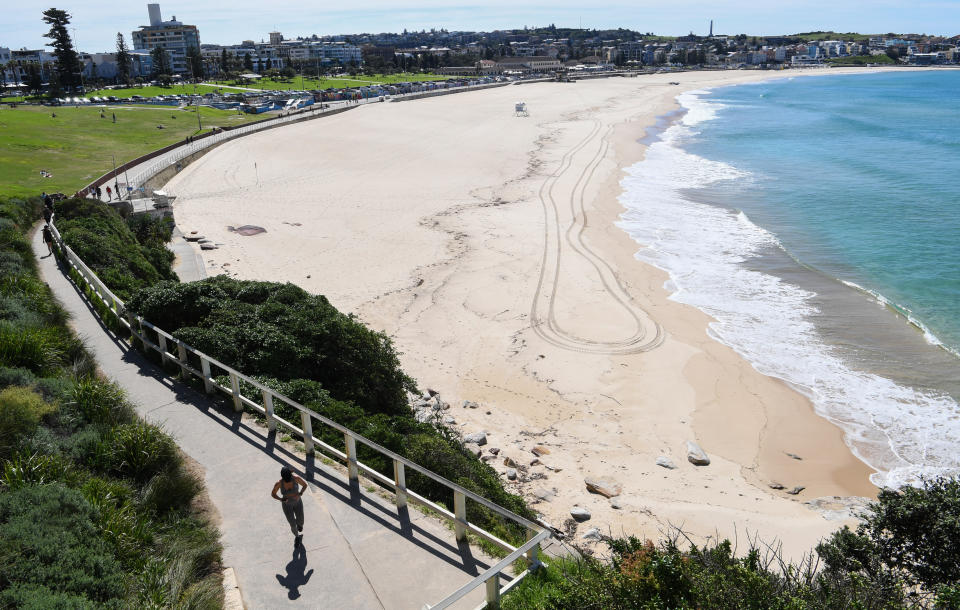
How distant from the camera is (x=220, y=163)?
4228 centimetres

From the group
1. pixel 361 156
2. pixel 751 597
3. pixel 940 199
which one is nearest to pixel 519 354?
pixel 751 597

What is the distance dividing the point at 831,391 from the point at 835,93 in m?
102

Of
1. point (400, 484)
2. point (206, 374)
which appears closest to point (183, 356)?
point (206, 374)

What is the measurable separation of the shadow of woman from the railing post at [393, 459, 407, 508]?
1.09 m

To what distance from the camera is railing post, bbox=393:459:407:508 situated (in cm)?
666

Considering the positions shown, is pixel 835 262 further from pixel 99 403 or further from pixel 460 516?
pixel 99 403

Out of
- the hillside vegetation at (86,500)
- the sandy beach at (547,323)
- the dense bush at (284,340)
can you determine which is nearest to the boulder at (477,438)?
the sandy beach at (547,323)

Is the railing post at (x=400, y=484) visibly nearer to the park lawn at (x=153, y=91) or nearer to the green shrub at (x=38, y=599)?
the green shrub at (x=38, y=599)

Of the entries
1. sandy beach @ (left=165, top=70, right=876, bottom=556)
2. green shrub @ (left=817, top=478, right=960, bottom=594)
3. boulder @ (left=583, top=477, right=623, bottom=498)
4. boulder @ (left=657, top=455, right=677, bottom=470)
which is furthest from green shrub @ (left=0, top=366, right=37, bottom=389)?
boulder @ (left=657, top=455, right=677, bottom=470)

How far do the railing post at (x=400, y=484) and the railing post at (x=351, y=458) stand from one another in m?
0.65

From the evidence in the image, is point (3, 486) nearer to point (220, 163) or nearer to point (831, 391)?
point (831, 391)

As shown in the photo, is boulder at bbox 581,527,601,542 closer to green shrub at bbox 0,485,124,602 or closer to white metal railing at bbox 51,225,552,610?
white metal railing at bbox 51,225,552,610

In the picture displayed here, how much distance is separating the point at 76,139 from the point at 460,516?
51.2 m

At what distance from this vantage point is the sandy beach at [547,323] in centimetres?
1179
